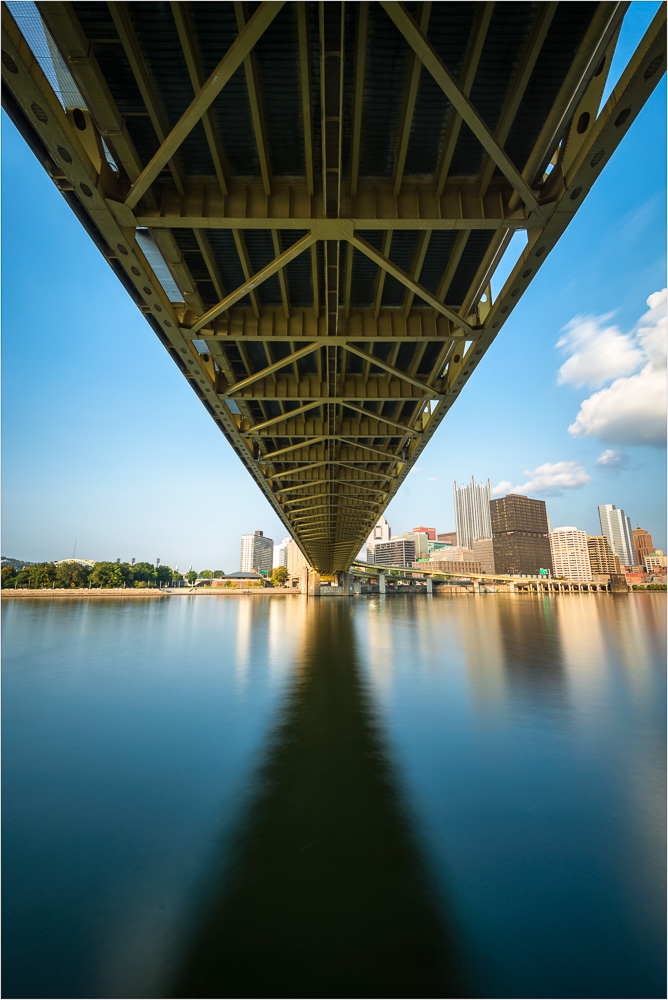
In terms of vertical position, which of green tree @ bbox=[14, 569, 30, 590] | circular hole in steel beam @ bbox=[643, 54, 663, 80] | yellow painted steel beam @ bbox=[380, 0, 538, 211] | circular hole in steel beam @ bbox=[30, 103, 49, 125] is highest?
yellow painted steel beam @ bbox=[380, 0, 538, 211]

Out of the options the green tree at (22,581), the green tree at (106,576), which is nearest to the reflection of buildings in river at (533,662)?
the green tree at (22,581)

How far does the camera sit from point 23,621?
38656 millimetres

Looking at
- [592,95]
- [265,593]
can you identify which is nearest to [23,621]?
[592,95]

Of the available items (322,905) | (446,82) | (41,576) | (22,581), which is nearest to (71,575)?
(41,576)

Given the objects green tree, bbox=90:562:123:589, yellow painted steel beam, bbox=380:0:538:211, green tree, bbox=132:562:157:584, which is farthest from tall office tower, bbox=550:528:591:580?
yellow painted steel beam, bbox=380:0:538:211

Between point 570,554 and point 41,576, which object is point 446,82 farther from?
point 570,554

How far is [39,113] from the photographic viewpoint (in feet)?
20.4

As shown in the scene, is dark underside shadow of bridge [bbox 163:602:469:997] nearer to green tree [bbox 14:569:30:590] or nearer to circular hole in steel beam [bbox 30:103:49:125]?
circular hole in steel beam [bbox 30:103:49:125]

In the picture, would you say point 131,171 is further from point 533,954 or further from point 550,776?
point 550,776

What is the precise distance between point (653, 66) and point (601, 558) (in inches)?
7757

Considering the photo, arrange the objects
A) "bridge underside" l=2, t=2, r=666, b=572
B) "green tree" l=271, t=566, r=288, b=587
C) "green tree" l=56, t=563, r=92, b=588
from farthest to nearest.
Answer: "green tree" l=271, t=566, r=288, b=587 → "green tree" l=56, t=563, r=92, b=588 → "bridge underside" l=2, t=2, r=666, b=572

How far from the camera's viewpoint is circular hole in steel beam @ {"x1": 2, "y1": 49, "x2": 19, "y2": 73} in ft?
18.2

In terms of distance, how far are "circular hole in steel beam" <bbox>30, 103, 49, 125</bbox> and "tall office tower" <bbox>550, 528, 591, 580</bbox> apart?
194 m

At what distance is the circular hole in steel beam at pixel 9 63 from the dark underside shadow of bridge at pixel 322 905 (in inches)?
388
